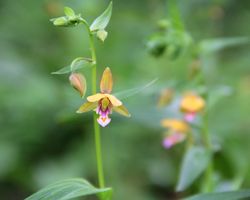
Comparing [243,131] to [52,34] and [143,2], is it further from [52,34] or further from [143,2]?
[52,34]

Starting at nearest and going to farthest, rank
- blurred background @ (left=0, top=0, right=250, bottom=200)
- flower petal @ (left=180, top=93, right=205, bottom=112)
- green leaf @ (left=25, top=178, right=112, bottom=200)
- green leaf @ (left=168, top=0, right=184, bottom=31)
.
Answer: green leaf @ (left=25, top=178, right=112, bottom=200) → green leaf @ (left=168, top=0, right=184, bottom=31) → flower petal @ (left=180, top=93, right=205, bottom=112) → blurred background @ (left=0, top=0, right=250, bottom=200)

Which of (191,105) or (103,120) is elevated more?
(191,105)

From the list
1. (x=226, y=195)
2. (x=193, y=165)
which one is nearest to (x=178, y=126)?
(x=193, y=165)

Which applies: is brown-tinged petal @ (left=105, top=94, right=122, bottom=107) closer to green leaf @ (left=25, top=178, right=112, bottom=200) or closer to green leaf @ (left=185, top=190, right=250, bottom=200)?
green leaf @ (left=25, top=178, right=112, bottom=200)

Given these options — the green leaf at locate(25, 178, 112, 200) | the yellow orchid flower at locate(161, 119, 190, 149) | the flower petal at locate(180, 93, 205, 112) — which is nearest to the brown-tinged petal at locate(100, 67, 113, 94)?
the green leaf at locate(25, 178, 112, 200)

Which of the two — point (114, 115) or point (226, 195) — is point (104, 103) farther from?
point (114, 115)

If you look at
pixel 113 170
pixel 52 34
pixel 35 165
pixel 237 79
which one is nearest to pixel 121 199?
pixel 113 170
